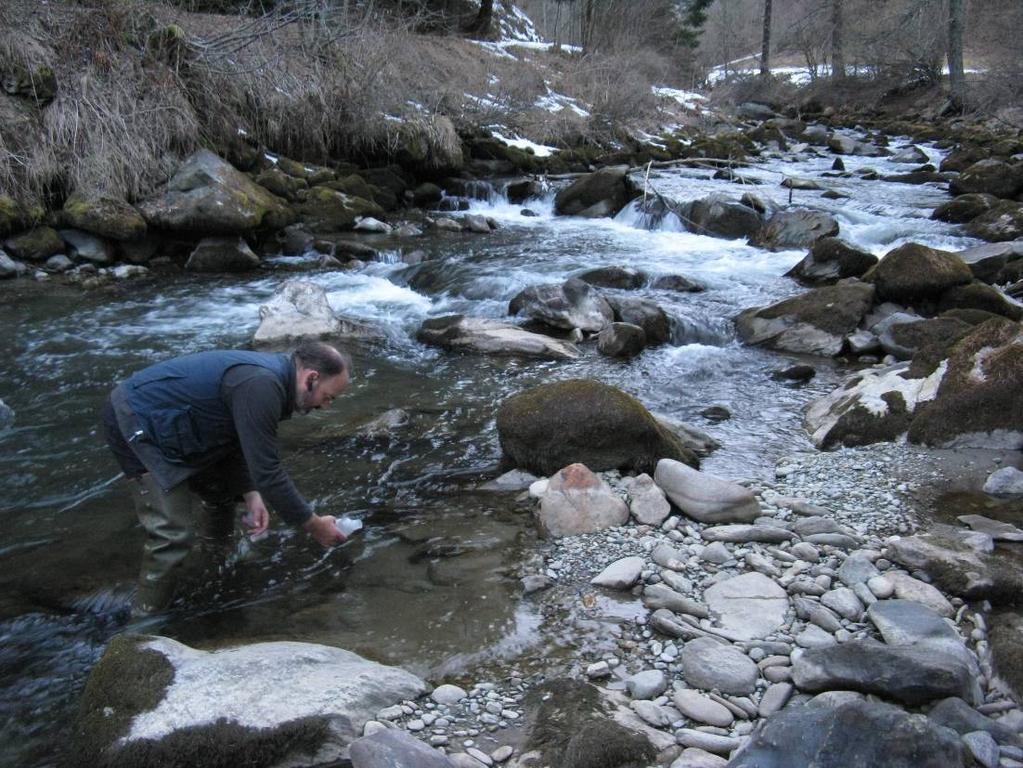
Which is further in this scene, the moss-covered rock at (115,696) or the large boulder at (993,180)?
the large boulder at (993,180)

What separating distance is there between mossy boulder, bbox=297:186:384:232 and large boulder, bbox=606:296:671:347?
6.40m

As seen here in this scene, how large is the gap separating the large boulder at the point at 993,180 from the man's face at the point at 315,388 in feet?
50.7

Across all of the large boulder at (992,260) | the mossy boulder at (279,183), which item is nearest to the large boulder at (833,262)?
the large boulder at (992,260)

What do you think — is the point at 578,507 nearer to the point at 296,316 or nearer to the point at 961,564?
the point at 961,564

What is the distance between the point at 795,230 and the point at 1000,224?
3155 mm

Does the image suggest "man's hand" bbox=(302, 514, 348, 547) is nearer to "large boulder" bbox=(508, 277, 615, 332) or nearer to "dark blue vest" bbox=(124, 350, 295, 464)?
"dark blue vest" bbox=(124, 350, 295, 464)

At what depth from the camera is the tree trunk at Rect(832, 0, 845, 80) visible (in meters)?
30.9

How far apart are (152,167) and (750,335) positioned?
922 centimetres

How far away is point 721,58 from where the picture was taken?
4797cm

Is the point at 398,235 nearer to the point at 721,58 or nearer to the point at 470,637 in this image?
the point at 470,637

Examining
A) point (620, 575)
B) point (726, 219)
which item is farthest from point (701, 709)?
point (726, 219)

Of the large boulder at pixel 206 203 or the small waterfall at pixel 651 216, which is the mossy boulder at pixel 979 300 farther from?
the large boulder at pixel 206 203

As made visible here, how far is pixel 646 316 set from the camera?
29.2ft

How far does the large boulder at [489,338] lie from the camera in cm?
823
